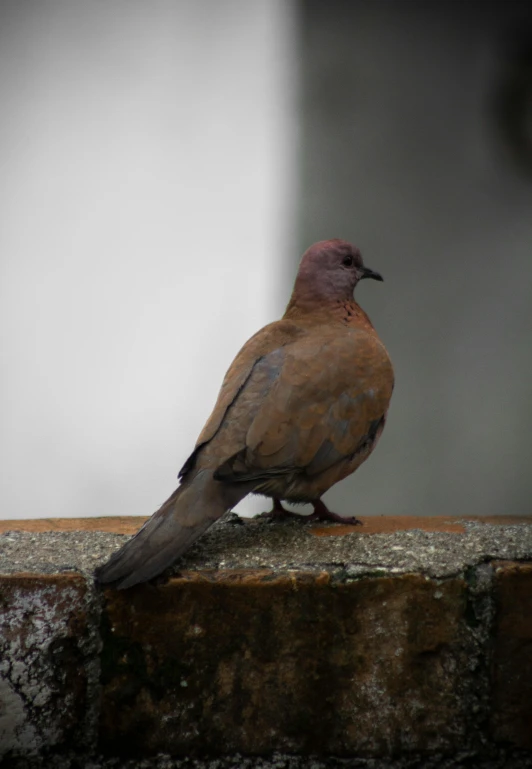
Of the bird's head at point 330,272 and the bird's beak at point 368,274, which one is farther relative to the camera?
the bird's beak at point 368,274

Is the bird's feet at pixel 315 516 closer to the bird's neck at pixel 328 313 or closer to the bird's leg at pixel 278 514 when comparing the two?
the bird's leg at pixel 278 514

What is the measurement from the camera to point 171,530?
5.54 ft

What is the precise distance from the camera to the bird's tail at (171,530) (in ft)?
5.11

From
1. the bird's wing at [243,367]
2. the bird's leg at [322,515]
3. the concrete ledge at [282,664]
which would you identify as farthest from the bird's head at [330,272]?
the concrete ledge at [282,664]

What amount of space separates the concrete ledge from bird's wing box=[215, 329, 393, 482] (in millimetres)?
341

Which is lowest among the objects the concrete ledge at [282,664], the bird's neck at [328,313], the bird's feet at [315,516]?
the concrete ledge at [282,664]

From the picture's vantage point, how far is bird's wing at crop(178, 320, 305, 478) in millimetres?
1969

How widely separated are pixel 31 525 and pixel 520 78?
63.0 inches

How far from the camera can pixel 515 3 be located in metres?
2.53

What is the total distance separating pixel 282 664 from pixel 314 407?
0.63 metres

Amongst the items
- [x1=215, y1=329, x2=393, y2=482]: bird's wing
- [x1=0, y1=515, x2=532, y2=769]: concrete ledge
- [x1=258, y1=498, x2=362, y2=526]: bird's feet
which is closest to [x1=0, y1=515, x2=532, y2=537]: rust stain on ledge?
[x1=258, y1=498, x2=362, y2=526]: bird's feet

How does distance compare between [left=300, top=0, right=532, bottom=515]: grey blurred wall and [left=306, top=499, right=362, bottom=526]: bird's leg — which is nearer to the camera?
[left=306, top=499, right=362, bottom=526]: bird's leg

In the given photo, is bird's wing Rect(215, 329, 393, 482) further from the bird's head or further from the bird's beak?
the bird's beak

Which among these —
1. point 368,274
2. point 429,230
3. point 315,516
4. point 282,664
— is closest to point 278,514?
point 315,516
